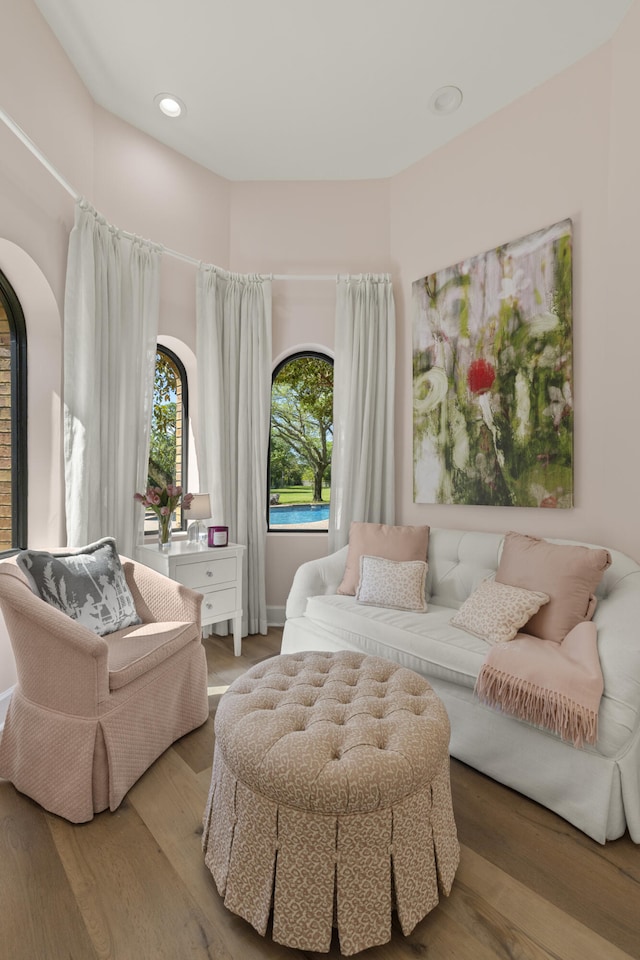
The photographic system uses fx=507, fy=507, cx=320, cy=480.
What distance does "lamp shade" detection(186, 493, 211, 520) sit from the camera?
316 cm

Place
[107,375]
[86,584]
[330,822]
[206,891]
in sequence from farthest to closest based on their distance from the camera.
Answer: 1. [107,375]
2. [86,584]
3. [206,891]
4. [330,822]

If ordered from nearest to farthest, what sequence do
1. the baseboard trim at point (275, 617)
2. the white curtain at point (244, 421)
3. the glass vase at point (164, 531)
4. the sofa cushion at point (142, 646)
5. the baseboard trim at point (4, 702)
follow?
the sofa cushion at point (142, 646)
the baseboard trim at point (4, 702)
the glass vase at point (164, 531)
the white curtain at point (244, 421)
the baseboard trim at point (275, 617)

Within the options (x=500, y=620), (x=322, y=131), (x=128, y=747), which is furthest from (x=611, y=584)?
(x=322, y=131)

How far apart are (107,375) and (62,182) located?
94 centimetres

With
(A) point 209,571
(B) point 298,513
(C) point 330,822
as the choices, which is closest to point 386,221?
(B) point 298,513

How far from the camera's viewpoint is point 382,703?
1543 millimetres

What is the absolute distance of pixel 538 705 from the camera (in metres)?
1.74

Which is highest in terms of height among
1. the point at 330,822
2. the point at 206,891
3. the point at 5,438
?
the point at 5,438

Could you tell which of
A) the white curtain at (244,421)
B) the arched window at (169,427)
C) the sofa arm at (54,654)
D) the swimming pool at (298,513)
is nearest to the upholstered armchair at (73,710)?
the sofa arm at (54,654)

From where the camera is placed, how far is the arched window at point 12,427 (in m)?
2.61

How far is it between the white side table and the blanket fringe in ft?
5.28

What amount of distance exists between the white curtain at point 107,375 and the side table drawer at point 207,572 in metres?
0.36

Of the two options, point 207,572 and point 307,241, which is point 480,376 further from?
point 207,572

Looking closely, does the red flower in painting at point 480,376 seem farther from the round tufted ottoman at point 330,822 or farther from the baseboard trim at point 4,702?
the baseboard trim at point 4,702
